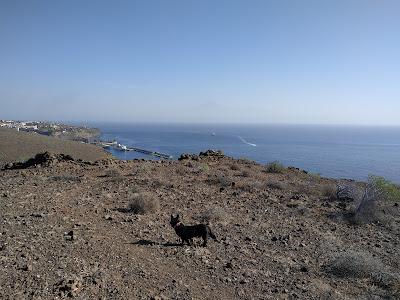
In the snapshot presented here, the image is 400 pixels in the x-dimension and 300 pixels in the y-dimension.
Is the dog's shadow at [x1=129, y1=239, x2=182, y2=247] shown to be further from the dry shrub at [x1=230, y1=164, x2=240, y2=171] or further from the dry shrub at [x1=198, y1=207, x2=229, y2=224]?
the dry shrub at [x1=230, y1=164, x2=240, y2=171]

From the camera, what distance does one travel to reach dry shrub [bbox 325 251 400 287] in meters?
7.81

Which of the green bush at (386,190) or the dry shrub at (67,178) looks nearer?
the green bush at (386,190)

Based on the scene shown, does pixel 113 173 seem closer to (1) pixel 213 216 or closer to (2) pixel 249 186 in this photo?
(2) pixel 249 186

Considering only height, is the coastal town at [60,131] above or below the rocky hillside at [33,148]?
below

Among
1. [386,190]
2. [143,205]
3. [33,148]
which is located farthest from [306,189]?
[33,148]

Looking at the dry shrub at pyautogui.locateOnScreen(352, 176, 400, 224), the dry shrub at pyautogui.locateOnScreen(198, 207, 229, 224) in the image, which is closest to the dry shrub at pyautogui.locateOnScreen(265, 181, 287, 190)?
the dry shrub at pyautogui.locateOnScreen(352, 176, 400, 224)

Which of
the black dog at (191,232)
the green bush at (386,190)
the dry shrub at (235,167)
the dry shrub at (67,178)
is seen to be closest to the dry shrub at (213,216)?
the black dog at (191,232)

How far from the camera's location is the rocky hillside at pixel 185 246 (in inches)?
272

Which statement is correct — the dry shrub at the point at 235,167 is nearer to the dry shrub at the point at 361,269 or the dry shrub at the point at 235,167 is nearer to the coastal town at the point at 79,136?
the dry shrub at the point at 361,269

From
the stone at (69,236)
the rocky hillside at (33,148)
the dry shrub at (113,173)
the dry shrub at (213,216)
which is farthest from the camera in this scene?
the rocky hillside at (33,148)

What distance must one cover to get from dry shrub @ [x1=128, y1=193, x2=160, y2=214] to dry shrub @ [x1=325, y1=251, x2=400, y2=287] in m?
5.44

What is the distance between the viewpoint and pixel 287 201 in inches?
575

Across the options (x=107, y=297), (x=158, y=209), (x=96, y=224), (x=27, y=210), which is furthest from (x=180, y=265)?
(x=27, y=210)

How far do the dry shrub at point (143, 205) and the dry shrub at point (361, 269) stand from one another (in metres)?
5.44
